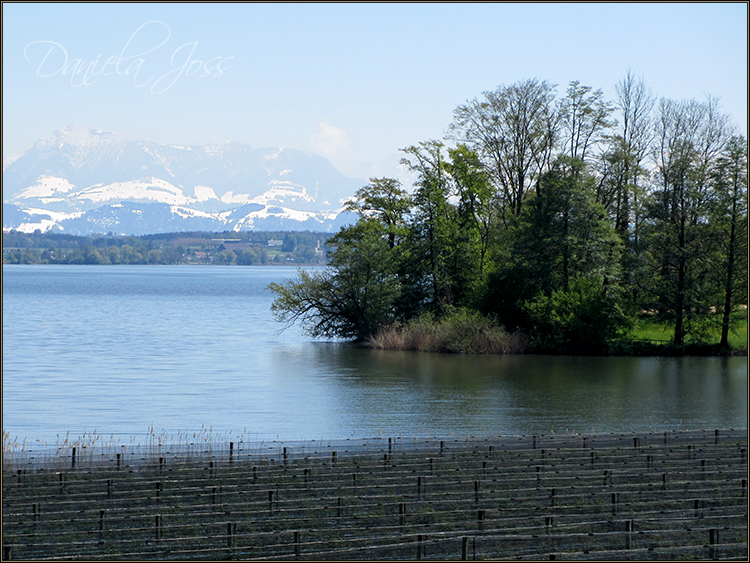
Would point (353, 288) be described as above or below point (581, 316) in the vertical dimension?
above

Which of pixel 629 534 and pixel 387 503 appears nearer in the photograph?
pixel 629 534

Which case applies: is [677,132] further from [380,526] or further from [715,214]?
[380,526]

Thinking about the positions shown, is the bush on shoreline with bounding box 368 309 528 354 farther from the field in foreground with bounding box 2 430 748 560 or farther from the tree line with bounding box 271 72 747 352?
the field in foreground with bounding box 2 430 748 560

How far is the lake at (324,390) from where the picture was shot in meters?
33.5

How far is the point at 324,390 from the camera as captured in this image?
144ft

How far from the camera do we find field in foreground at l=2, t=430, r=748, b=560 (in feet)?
51.8

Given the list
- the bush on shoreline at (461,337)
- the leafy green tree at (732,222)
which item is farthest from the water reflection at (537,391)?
the leafy green tree at (732,222)

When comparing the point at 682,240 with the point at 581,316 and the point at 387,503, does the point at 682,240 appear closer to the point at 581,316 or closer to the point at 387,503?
the point at 581,316

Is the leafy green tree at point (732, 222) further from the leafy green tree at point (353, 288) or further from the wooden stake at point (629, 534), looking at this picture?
the wooden stake at point (629, 534)

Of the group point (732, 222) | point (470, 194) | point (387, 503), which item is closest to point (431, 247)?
point (470, 194)

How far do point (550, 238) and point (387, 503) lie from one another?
41.3m

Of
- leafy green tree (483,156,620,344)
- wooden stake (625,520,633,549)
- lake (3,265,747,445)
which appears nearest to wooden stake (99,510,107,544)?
wooden stake (625,520,633,549)

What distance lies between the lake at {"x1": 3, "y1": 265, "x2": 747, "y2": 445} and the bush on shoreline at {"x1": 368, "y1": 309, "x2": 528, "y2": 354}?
1.80 m

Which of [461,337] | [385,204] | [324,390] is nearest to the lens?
[324,390]
